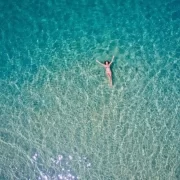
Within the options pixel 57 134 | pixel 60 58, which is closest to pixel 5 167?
pixel 57 134

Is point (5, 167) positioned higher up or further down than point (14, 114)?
further down

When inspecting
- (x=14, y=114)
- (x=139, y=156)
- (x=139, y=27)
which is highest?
(x=139, y=27)

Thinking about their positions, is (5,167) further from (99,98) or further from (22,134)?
(99,98)

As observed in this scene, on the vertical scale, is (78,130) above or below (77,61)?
below

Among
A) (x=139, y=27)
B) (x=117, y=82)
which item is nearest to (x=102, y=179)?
(x=117, y=82)

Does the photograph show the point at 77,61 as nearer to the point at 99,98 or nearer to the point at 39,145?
the point at 99,98

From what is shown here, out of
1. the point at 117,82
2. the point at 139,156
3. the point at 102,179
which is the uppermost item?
Result: the point at 117,82
